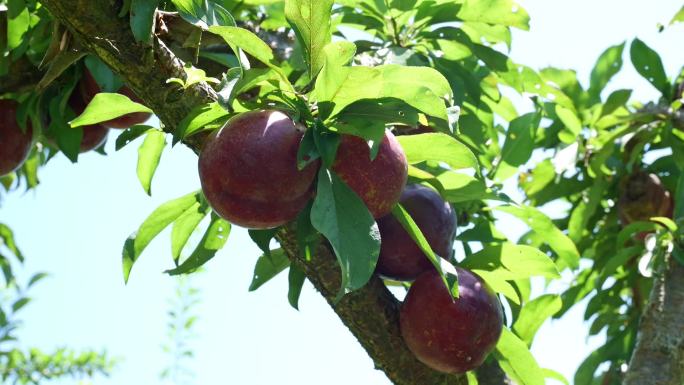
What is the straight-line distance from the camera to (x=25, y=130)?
69.6 inches

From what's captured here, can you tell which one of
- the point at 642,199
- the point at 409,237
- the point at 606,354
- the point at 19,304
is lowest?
the point at 606,354

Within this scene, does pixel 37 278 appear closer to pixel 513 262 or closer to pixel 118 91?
pixel 118 91

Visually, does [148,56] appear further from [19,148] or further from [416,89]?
[19,148]

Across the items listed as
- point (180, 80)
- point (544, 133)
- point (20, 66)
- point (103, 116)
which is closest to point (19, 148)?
point (20, 66)

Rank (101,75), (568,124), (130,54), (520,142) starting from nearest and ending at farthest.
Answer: (130,54) < (101,75) < (520,142) < (568,124)

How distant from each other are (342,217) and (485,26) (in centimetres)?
94

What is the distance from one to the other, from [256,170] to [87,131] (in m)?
0.79

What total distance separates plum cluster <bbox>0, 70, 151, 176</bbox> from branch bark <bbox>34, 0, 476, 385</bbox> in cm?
49

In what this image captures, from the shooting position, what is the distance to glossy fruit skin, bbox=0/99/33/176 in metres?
1.77

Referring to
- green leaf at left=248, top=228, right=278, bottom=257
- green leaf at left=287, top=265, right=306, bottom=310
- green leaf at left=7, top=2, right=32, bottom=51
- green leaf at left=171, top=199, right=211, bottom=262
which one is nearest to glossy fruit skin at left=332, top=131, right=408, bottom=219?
green leaf at left=248, top=228, right=278, bottom=257

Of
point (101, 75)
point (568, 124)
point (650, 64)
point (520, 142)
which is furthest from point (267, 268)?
point (650, 64)

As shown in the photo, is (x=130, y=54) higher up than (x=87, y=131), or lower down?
higher up

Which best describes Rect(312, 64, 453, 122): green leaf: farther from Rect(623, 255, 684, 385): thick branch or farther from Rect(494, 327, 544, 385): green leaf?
Rect(623, 255, 684, 385): thick branch

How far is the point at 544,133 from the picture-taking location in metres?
2.40
